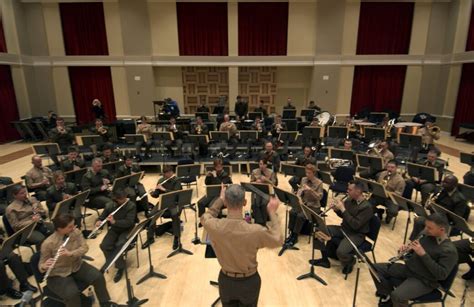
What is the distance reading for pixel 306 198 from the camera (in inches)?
268

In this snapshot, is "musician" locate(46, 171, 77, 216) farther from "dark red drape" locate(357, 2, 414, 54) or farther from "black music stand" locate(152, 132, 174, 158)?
"dark red drape" locate(357, 2, 414, 54)

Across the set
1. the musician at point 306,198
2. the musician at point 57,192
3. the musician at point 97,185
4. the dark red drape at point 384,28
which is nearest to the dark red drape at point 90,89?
the musician at point 97,185

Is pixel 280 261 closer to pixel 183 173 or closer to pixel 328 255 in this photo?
pixel 328 255

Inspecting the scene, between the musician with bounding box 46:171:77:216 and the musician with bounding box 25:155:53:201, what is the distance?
2.76 ft

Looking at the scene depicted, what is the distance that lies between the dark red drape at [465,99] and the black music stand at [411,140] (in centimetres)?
808

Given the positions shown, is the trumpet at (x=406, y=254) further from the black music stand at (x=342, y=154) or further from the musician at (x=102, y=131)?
the musician at (x=102, y=131)

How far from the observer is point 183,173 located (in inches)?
314

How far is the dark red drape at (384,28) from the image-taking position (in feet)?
58.5

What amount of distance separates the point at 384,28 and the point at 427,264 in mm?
17985

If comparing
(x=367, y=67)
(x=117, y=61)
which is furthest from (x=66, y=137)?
(x=367, y=67)

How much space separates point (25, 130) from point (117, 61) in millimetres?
6360

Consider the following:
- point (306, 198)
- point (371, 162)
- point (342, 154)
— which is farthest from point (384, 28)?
point (306, 198)

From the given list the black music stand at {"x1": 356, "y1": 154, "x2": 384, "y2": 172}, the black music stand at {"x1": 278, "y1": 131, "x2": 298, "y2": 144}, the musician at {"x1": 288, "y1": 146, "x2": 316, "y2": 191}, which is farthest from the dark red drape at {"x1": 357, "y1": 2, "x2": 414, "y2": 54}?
the musician at {"x1": 288, "y1": 146, "x2": 316, "y2": 191}

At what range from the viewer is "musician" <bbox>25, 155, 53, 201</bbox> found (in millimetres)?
7824
